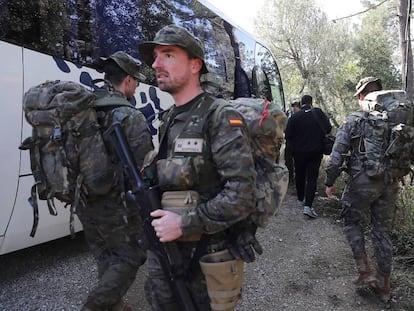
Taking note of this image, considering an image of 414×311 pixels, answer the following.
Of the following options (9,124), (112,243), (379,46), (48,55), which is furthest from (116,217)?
(379,46)

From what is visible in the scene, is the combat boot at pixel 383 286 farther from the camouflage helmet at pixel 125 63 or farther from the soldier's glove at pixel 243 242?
the camouflage helmet at pixel 125 63

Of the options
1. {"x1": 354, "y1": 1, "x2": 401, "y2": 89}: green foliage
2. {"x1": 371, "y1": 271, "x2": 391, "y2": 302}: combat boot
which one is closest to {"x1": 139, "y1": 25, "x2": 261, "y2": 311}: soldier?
{"x1": 371, "y1": 271, "x2": 391, "y2": 302}: combat boot

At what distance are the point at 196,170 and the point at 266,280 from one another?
2370 mm

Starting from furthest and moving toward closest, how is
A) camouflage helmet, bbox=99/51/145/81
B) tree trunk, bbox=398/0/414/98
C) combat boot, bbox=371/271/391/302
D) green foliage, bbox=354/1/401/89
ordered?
1. green foliage, bbox=354/1/401/89
2. tree trunk, bbox=398/0/414/98
3. combat boot, bbox=371/271/391/302
4. camouflage helmet, bbox=99/51/145/81

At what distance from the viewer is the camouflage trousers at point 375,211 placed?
3.46 m

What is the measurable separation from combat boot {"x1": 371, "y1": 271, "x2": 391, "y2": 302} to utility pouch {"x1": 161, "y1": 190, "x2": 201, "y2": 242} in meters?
2.38

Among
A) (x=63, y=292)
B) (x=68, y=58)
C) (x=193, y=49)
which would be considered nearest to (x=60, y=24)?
(x=68, y=58)

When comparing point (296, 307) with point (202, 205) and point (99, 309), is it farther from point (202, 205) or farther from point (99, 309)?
point (202, 205)

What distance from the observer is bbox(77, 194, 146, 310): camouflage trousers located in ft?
8.23

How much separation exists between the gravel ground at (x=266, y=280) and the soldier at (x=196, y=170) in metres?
1.46

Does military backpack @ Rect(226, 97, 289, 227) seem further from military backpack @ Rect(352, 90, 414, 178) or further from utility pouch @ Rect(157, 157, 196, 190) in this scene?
military backpack @ Rect(352, 90, 414, 178)

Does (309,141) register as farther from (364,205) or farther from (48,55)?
(48,55)

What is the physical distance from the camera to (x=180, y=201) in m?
1.71

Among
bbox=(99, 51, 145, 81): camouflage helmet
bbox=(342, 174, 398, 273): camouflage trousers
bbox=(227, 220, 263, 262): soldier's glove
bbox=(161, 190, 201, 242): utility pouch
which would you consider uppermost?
bbox=(99, 51, 145, 81): camouflage helmet
